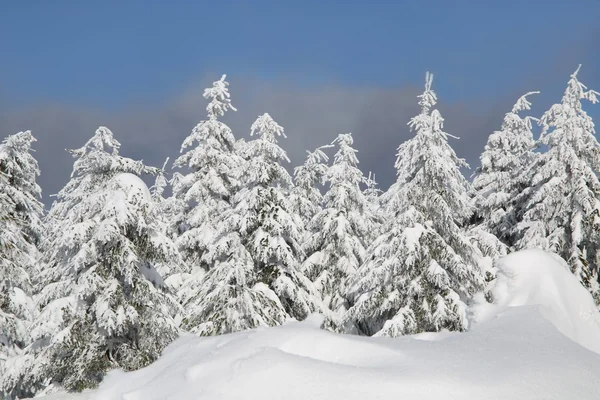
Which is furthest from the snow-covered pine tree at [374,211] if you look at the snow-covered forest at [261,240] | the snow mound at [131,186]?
the snow mound at [131,186]

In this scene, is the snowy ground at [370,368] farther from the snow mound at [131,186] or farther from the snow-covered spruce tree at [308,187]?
the snow-covered spruce tree at [308,187]

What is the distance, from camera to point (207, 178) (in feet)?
75.2

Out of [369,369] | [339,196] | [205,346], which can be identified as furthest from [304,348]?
[339,196]

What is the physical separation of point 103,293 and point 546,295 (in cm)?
1119

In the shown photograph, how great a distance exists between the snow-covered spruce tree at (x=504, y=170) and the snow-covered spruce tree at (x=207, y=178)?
1321 centimetres

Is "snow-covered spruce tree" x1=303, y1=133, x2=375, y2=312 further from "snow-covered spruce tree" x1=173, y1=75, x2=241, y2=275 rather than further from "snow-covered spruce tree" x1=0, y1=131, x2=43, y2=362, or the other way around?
"snow-covered spruce tree" x1=0, y1=131, x2=43, y2=362

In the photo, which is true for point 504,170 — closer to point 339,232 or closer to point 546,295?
point 339,232

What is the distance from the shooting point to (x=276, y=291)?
18.1m

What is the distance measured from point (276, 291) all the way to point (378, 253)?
13.5 ft

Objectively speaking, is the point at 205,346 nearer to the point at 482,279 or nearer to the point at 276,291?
the point at 276,291

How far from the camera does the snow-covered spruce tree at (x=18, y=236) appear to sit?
15.6 metres

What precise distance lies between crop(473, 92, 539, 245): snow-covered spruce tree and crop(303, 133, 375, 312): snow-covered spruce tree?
7210mm

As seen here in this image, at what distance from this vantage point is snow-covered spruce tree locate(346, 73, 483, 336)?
617 inches

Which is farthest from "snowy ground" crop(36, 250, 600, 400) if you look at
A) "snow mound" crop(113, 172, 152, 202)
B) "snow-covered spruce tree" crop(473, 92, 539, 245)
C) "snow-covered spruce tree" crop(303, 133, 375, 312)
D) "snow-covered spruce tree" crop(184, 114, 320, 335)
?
"snow-covered spruce tree" crop(473, 92, 539, 245)
